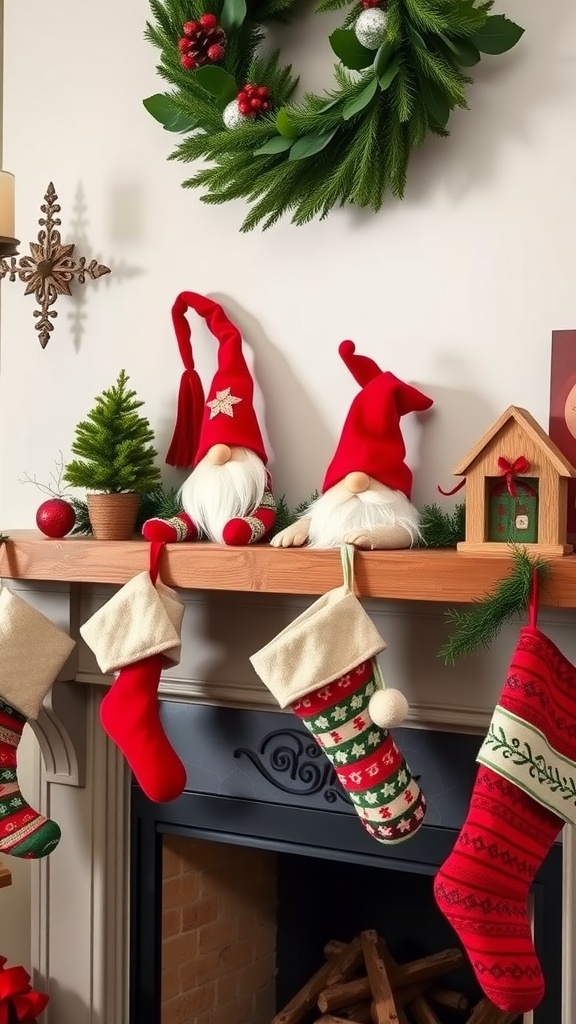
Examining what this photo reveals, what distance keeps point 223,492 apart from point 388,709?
460 millimetres

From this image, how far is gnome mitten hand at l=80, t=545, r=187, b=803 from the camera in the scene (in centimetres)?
180

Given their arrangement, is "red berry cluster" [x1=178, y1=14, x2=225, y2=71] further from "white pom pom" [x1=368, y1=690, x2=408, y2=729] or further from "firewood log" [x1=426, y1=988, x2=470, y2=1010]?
"firewood log" [x1=426, y1=988, x2=470, y2=1010]

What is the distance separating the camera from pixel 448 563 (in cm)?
158

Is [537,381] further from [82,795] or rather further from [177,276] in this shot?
[82,795]

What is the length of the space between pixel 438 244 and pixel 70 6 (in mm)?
955

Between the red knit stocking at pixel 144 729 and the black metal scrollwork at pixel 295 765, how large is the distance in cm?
19

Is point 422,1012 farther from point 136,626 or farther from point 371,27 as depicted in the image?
point 371,27

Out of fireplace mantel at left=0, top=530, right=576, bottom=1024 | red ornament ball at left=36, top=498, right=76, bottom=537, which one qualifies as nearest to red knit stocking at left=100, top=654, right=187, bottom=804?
fireplace mantel at left=0, top=530, right=576, bottom=1024

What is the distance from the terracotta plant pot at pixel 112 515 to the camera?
1.93 metres

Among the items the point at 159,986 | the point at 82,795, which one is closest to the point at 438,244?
the point at 82,795

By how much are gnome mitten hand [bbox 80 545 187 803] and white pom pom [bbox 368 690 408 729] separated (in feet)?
1.20

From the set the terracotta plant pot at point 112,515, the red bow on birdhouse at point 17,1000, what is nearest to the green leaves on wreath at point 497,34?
the terracotta plant pot at point 112,515

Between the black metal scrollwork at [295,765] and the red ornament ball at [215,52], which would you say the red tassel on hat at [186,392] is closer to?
the red ornament ball at [215,52]

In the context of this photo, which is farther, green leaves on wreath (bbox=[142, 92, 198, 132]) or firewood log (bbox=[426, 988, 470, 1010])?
firewood log (bbox=[426, 988, 470, 1010])
